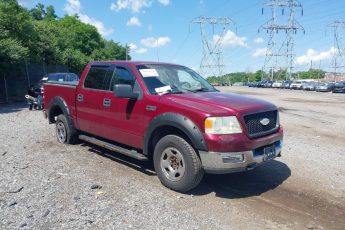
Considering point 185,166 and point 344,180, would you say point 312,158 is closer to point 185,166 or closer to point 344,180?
point 344,180

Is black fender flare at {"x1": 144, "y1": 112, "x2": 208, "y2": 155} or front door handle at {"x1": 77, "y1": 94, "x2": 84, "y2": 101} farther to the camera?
front door handle at {"x1": 77, "y1": 94, "x2": 84, "y2": 101}

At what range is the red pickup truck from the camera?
15.7ft

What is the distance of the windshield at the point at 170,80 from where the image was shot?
19.0 feet

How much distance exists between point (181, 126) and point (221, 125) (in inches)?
22.6

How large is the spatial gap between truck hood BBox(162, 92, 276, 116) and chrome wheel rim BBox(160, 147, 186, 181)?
2.42ft

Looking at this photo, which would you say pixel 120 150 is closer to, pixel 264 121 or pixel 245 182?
pixel 245 182

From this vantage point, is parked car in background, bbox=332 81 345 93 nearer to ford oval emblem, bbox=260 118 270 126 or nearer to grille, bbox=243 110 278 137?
grille, bbox=243 110 278 137

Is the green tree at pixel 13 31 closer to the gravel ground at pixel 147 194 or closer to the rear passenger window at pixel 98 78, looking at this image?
the gravel ground at pixel 147 194

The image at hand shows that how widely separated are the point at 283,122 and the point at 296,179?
730cm

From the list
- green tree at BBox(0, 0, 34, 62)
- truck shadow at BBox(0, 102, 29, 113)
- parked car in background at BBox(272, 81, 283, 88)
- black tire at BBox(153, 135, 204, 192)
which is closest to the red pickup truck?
black tire at BBox(153, 135, 204, 192)

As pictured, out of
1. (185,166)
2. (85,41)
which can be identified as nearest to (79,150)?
(185,166)

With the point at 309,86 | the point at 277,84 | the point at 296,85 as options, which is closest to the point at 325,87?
the point at 309,86

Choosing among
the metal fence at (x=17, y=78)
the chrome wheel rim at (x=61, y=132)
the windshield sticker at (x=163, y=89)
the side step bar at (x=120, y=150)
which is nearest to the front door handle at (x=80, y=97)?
the side step bar at (x=120, y=150)

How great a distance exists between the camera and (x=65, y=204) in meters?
4.64
